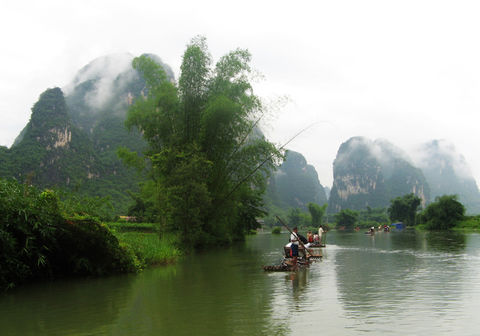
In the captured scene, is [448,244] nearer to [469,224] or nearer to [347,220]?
[469,224]

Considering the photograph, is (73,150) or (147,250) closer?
(147,250)

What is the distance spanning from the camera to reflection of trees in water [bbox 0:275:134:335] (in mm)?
7172

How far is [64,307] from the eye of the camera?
895cm

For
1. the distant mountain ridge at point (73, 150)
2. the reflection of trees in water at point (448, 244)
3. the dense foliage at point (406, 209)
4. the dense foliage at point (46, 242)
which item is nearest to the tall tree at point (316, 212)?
the dense foliage at point (406, 209)

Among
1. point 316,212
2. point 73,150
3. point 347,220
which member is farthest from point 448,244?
point 73,150

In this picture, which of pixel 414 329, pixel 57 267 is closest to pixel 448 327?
pixel 414 329

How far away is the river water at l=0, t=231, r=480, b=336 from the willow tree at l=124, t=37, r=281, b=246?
29.4ft

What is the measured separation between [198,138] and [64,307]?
55.3 feet

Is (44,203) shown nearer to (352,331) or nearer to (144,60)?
(352,331)

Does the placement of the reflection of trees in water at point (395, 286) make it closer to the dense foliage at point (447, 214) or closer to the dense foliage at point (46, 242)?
the dense foliage at point (46, 242)

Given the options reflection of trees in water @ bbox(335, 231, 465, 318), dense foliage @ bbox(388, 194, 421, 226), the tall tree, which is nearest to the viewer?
reflection of trees in water @ bbox(335, 231, 465, 318)

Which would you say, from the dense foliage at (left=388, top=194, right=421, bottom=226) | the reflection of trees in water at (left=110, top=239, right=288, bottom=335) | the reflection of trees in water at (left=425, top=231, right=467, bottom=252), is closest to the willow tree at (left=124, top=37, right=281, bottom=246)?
the reflection of trees in water at (left=110, top=239, right=288, bottom=335)

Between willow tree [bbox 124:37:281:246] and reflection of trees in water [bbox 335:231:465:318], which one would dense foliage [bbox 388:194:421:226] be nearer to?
willow tree [bbox 124:37:281:246]

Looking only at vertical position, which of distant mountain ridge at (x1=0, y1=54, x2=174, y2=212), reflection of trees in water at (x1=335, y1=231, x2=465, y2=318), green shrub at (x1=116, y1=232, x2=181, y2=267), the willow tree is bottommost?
reflection of trees in water at (x1=335, y1=231, x2=465, y2=318)
